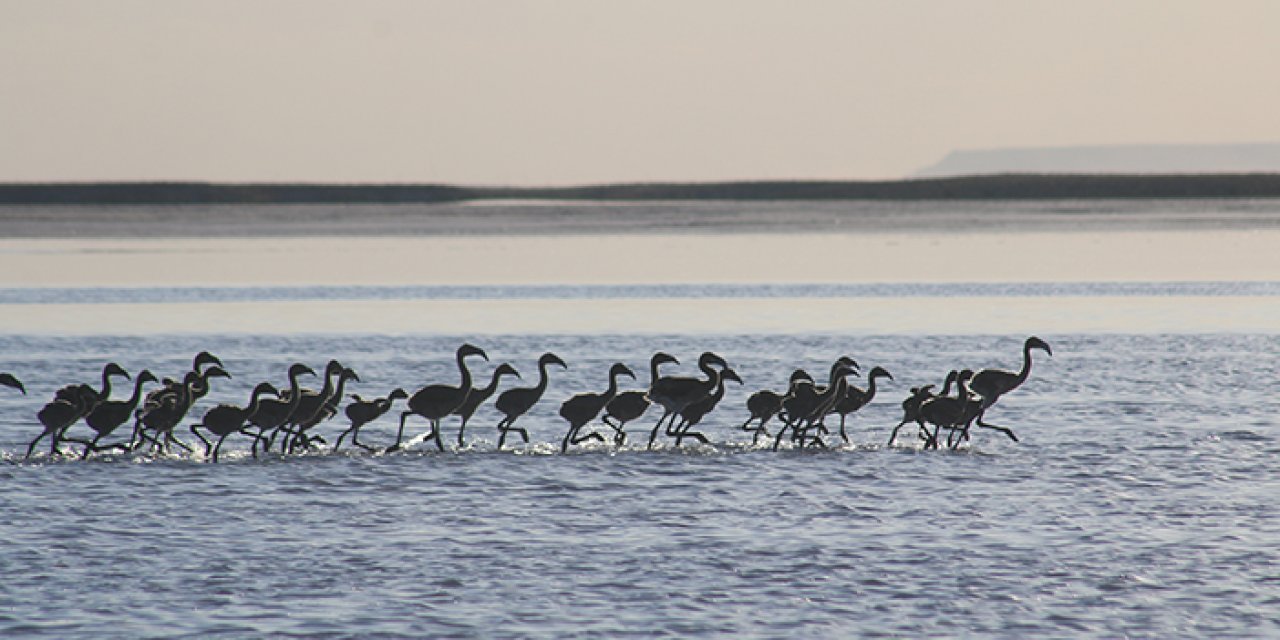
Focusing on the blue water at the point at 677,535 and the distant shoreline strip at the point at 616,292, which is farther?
the distant shoreline strip at the point at 616,292

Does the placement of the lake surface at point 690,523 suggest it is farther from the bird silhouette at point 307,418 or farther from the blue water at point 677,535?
the bird silhouette at point 307,418

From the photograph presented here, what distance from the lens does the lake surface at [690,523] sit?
11.1m

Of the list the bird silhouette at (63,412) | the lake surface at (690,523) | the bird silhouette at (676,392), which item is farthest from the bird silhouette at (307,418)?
the bird silhouette at (676,392)

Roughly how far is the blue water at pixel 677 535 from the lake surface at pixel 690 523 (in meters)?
0.04

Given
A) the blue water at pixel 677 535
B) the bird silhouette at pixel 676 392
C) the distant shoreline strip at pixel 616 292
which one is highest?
the bird silhouette at pixel 676 392

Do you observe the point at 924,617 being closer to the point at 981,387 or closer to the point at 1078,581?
the point at 1078,581

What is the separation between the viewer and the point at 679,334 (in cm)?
3653

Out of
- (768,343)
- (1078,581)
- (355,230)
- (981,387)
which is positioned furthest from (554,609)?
(355,230)

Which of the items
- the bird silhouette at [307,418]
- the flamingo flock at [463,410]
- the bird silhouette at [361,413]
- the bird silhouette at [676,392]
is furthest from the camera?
the bird silhouette at [676,392]

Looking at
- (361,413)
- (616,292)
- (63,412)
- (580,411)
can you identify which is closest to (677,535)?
(580,411)

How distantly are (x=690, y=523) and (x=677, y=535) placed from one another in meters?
0.55

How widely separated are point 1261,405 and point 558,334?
57.8ft

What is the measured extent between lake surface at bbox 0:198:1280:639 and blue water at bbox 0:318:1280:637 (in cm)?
4

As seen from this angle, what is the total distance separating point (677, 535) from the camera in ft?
44.7
